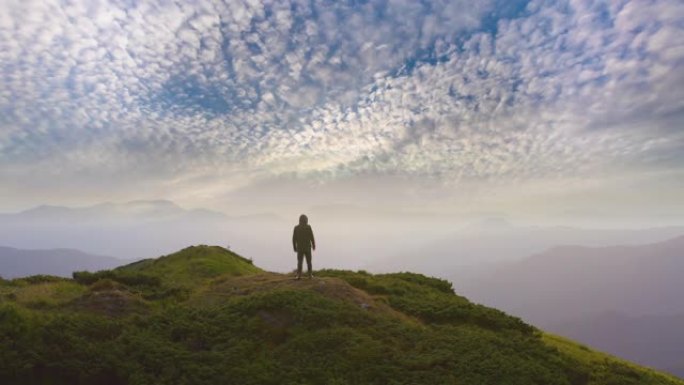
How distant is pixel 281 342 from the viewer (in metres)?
14.4

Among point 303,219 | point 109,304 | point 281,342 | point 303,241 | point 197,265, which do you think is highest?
point 303,219

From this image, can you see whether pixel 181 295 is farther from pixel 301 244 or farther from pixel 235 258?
pixel 235 258

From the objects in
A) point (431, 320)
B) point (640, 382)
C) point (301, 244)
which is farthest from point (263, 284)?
point (640, 382)

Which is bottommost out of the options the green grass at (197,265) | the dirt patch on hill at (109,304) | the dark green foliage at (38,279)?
the dirt patch on hill at (109,304)

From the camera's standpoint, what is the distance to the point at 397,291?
22.0 m

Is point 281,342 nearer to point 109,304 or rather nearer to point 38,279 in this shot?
point 109,304

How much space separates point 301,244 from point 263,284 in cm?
310

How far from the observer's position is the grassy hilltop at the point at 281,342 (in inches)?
460

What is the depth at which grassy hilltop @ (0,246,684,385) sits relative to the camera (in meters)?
11.7

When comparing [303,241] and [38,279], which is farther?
[38,279]

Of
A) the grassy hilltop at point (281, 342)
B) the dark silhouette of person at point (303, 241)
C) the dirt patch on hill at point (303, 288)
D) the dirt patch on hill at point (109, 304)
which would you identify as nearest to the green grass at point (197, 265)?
the dirt patch on hill at point (303, 288)

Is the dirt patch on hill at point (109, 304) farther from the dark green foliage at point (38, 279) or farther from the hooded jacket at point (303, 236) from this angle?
the dark green foliage at point (38, 279)

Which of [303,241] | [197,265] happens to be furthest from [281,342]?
[197,265]

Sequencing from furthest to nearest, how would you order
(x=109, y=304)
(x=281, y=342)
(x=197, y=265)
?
(x=197, y=265), (x=109, y=304), (x=281, y=342)
